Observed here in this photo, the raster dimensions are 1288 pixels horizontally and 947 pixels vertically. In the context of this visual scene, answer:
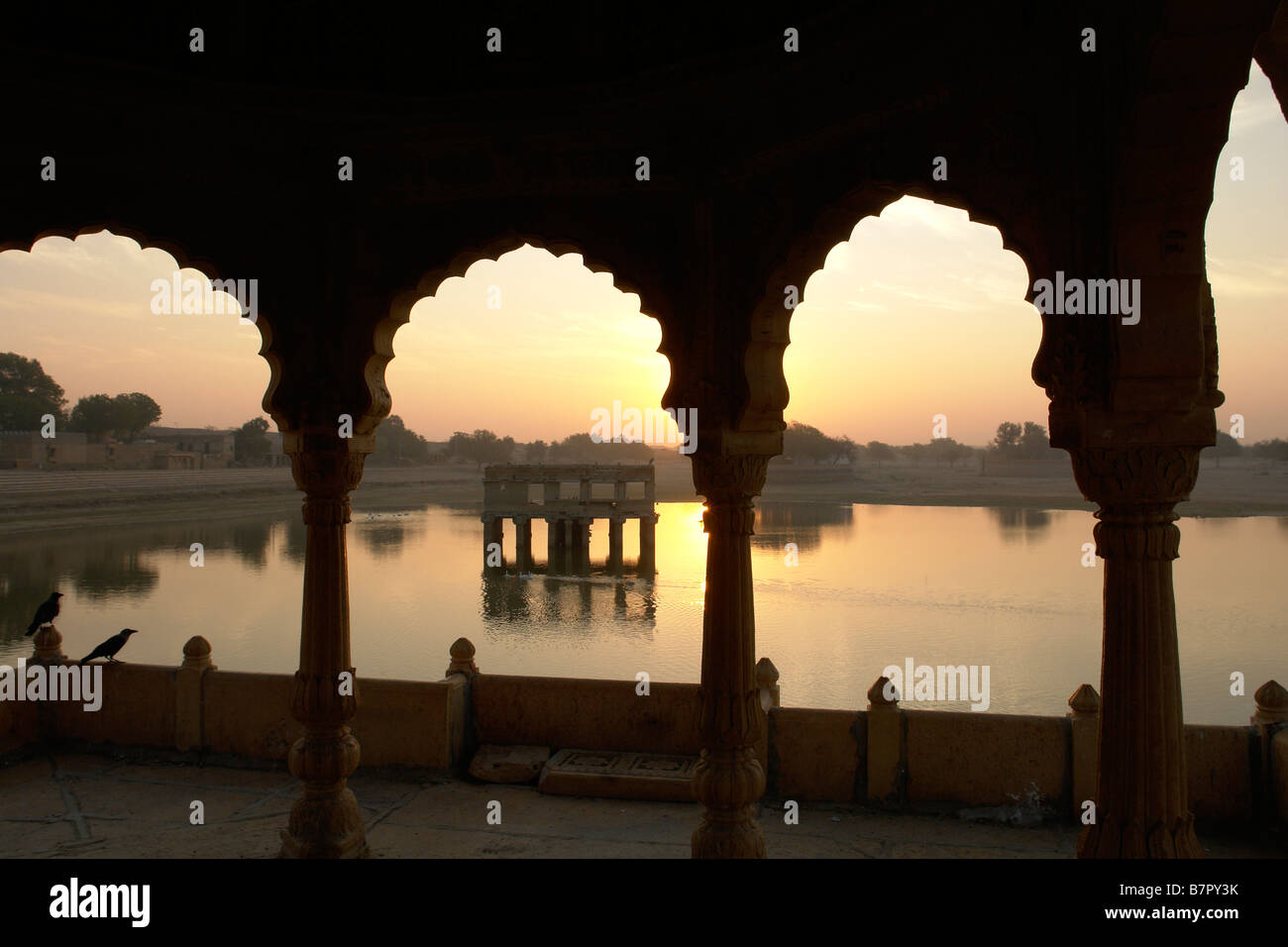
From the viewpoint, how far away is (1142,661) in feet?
8.95

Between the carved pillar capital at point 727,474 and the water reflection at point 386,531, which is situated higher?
the carved pillar capital at point 727,474

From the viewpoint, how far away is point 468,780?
6750mm

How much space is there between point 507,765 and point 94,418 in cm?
6779

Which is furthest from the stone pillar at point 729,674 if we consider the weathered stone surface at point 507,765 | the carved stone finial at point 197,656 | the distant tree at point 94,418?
the distant tree at point 94,418

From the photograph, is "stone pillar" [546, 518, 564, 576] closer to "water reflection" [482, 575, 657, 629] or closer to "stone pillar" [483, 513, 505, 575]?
"stone pillar" [483, 513, 505, 575]

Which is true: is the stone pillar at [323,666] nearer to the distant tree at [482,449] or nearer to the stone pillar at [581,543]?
the stone pillar at [581,543]

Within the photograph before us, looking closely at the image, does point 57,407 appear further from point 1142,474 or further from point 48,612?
point 1142,474

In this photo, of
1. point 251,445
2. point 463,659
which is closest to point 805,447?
point 251,445

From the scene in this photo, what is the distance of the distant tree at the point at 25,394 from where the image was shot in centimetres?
5438

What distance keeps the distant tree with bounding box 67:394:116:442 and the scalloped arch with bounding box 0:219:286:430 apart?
224ft

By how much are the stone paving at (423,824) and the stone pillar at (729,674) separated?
1.81 meters
